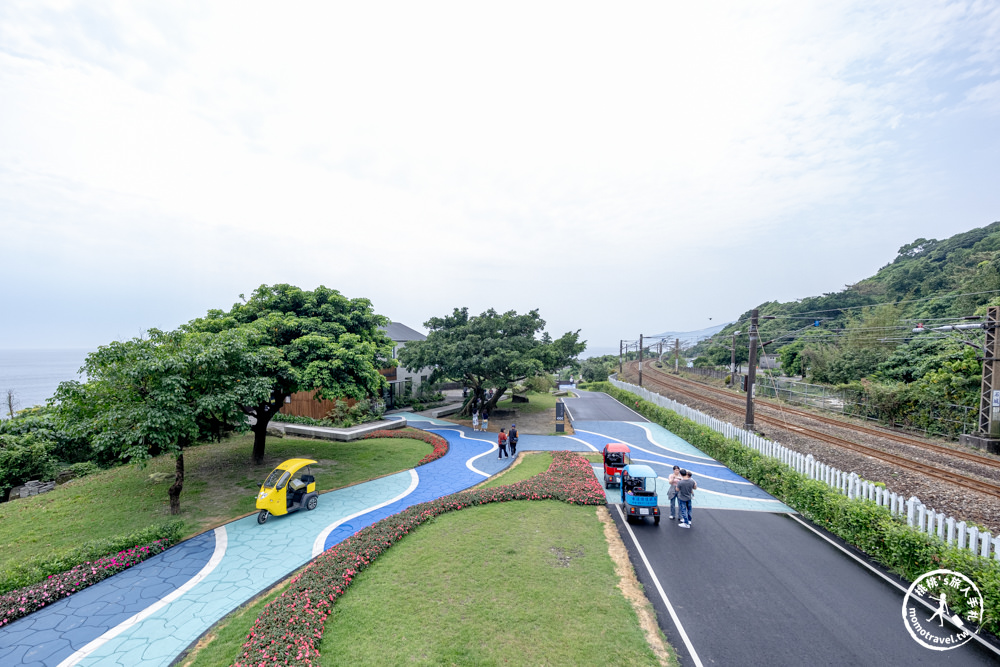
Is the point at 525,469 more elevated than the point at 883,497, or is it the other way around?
the point at 883,497

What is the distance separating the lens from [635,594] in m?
8.09

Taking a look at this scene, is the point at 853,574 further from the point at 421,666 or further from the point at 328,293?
the point at 328,293

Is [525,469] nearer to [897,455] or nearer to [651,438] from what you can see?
[651,438]

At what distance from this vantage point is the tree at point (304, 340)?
15.1 metres

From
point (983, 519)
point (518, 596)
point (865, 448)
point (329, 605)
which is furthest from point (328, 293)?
point (865, 448)

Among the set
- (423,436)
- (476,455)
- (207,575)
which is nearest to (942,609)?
(207,575)

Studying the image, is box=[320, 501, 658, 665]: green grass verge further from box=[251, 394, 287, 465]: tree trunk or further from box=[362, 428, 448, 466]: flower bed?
box=[251, 394, 287, 465]: tree trunk

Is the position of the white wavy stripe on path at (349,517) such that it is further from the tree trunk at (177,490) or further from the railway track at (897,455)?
the railway track at (897,455)

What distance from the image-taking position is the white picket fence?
316 inches

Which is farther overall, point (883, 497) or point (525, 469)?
point (525, 469)

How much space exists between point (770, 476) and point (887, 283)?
238ft

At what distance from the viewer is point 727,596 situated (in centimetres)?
813

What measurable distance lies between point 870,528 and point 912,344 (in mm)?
28933

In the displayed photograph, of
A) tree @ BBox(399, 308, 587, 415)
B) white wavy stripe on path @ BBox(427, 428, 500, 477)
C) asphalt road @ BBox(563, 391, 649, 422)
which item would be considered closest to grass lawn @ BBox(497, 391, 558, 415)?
asphalt road @ BBox(563, 391, 649, 422)
